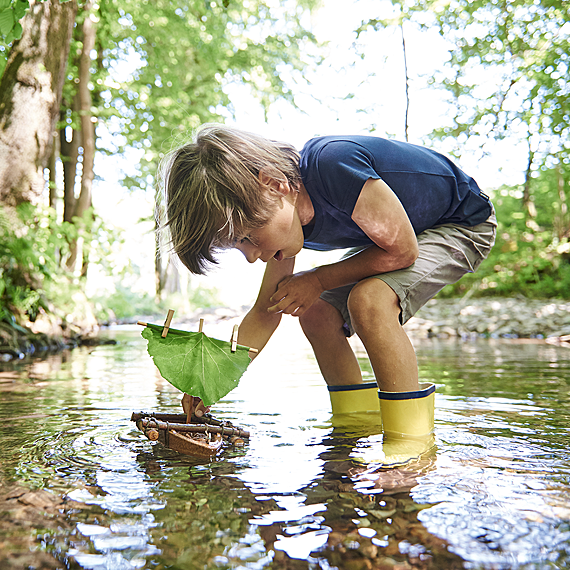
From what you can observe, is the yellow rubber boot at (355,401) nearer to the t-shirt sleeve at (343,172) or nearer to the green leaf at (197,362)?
the green leaf at (197,362)

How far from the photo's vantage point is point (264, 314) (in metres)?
2.15

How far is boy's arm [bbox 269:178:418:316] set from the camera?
1.72 metres

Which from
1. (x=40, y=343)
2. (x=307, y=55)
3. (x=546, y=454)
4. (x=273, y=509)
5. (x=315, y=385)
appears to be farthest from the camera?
(x=307, y=55)

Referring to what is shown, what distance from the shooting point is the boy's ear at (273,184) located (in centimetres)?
178

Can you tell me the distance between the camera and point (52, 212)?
19.5ft

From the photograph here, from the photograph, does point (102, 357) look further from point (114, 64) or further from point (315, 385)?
point (114, 64)

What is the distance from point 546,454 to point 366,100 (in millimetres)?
13683

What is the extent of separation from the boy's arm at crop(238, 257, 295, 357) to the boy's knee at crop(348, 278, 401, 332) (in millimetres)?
382

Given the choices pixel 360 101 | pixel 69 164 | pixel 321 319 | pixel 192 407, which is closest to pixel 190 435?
pixel 192 407

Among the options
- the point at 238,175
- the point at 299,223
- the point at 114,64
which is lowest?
the point at 299,223

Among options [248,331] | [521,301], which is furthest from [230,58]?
[248,331]

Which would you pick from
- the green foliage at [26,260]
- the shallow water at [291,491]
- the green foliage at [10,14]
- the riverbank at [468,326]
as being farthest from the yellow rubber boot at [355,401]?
the green foliage at [26,260]

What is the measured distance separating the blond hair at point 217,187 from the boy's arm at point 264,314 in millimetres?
345

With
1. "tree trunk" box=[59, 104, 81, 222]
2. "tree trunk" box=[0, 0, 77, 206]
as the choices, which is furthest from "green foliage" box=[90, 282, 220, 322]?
"tree trunk" box=[0, 0, 77, 206]
